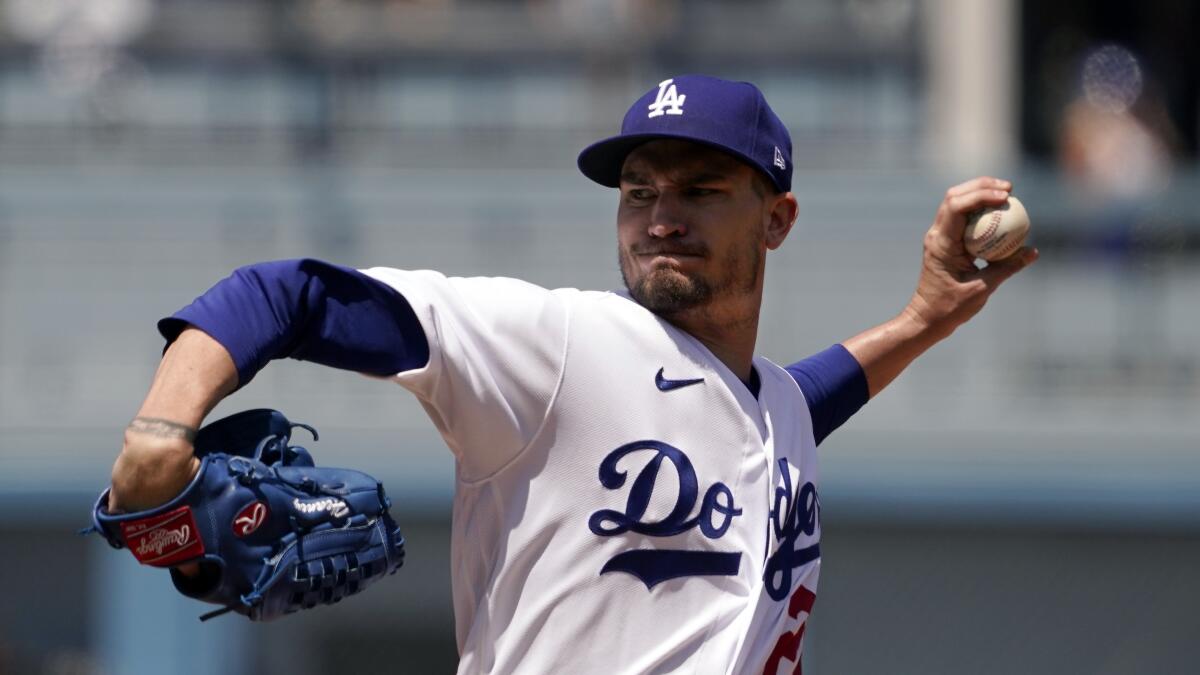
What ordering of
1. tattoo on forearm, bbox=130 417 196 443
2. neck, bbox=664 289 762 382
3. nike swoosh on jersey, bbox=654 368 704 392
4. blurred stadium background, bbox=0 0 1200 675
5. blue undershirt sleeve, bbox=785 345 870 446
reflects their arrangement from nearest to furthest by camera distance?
tattoo on forearm, bbox=130 417 196 443 < nike swoosh on jersey, bbox=654 368 704 392 < neck, bbox=664 289 762 382 < blue undershirt sleeve, bbox=785 345 870 446 < blurred stadium background, bbox=0 0 1200 675

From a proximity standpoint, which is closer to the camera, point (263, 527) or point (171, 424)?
point (171, 424)

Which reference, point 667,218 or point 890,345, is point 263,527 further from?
point 890,345

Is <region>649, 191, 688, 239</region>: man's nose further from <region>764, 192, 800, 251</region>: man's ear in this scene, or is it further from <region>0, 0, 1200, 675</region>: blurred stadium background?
<region>0, 0, 1200, 675</region>: blurred stadium background

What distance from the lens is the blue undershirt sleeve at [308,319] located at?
2336 mm

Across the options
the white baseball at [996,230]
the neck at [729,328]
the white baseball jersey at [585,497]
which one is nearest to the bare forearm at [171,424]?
the white baseball jersey at [585,497]

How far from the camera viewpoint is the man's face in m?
2.82

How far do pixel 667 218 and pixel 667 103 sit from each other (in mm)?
178

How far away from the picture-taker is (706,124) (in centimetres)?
277

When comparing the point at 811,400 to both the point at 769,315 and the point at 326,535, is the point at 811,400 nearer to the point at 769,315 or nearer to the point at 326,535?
the point at 326,535

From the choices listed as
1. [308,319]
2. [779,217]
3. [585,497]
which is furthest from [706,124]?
[308,319]

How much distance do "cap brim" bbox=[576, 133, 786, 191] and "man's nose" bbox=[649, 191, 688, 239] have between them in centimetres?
10

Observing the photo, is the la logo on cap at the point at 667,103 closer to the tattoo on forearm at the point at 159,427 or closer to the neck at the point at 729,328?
the neck at the point at 729,328

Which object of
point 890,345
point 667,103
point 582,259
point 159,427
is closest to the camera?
point 159,427

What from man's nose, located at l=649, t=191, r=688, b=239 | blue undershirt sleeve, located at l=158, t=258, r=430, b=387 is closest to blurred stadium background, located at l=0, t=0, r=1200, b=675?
man's nose, located at l=649, t=191, r=688, b=239
